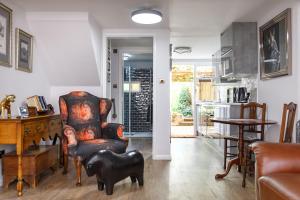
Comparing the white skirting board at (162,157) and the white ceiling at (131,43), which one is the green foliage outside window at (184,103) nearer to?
the white ceiling at (131,43)

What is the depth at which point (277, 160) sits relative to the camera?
1.88m

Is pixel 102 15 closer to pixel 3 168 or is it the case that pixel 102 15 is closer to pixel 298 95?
pixel 3 168

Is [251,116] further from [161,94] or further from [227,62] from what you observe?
[161,94]

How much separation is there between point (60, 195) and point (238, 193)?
1757 millimetres

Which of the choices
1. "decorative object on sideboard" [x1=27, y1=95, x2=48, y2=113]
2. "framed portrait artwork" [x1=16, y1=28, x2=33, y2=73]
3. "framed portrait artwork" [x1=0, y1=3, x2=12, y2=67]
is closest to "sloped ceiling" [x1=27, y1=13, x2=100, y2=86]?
"framed portrait artwork" [x1=16, y1=28, x2=33, y2=73]

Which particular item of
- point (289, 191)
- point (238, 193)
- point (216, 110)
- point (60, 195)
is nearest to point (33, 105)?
point (60, 195)

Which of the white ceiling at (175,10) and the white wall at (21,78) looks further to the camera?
the white ceiling at (175,10)

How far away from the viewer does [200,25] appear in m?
4.31

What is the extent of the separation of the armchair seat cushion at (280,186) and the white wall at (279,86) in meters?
1.47

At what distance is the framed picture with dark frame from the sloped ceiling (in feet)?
7.81

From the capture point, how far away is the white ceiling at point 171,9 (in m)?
3.28

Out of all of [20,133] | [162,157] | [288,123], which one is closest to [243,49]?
[288,123]

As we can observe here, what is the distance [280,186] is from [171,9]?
8.40 ft

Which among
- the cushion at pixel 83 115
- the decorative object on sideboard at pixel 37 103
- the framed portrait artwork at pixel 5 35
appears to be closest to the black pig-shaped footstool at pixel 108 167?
the cushion at pixel 83 115
